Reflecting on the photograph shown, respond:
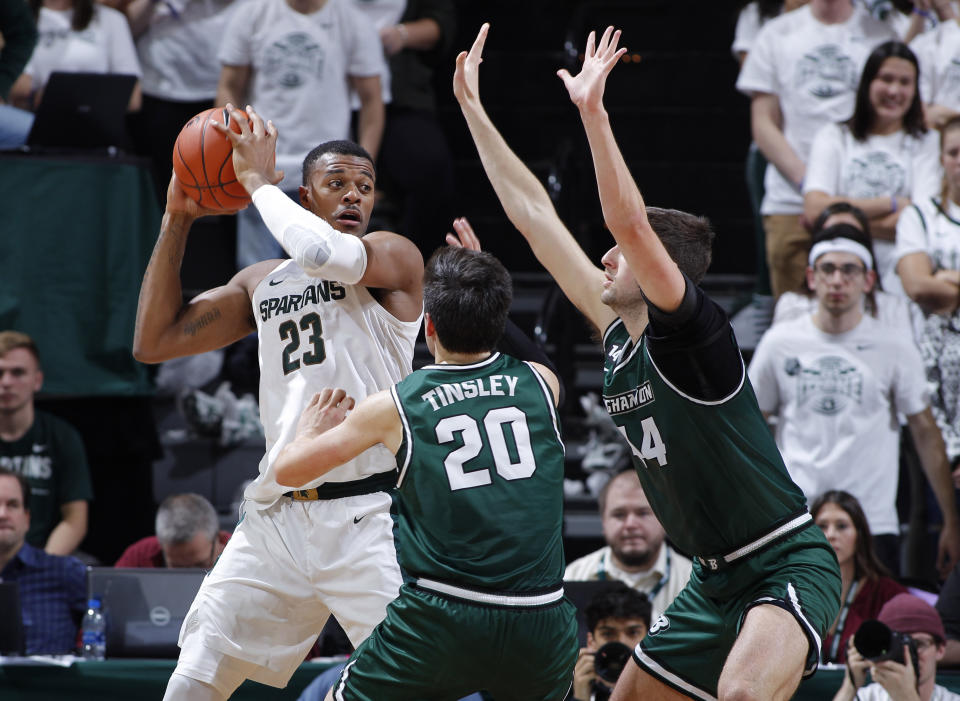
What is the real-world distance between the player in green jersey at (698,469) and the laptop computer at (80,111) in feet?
14.5

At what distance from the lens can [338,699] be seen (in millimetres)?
3742

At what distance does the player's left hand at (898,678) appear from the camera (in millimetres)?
4918

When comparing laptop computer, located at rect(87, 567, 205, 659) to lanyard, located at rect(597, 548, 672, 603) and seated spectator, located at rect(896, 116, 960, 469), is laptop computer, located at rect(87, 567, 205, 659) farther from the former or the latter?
seated spectator, located at rect(896, 116, 960, 469)

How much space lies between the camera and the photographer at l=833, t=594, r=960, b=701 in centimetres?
493

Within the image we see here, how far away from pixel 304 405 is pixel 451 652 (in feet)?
3.37

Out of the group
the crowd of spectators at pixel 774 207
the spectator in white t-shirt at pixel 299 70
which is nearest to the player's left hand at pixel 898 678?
the crowd of spectators at pixel 774 207

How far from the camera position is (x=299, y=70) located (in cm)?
798

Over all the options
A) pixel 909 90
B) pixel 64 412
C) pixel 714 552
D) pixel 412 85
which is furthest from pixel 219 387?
pixel 714 552

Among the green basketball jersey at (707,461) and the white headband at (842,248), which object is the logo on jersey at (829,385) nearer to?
the white headband at (842,248)

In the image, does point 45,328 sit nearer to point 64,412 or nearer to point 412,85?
point 64,412

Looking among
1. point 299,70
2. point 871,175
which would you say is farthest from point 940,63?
point 299,70

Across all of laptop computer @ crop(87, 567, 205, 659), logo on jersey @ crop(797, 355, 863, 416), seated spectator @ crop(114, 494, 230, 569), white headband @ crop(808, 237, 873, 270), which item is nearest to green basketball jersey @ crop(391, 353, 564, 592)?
laptop computer @ crop(87, 567, 205, 659)

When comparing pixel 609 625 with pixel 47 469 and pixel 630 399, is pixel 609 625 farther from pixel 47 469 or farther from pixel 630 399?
pixel 47 469

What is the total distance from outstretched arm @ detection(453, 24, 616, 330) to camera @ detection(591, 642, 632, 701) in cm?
155
